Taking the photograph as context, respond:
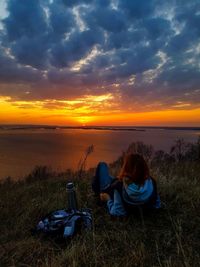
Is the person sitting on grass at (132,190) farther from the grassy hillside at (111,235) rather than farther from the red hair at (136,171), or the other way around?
the grassy hillside at (111,235)

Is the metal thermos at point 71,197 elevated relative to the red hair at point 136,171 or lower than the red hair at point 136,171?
lower

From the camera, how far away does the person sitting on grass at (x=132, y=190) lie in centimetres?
360

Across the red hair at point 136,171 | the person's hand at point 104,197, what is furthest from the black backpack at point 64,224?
the red hair at point 136,171

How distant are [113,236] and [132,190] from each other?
660mm

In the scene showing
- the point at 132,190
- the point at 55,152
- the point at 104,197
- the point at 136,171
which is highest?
the point at 136,171

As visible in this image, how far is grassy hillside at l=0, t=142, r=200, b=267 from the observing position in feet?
8.88

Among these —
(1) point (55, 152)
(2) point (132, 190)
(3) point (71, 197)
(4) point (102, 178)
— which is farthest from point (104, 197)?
(1) point (55, 152)

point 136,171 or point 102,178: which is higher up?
point 136,171

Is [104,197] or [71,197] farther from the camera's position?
[104,197]

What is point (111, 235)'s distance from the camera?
329 cm

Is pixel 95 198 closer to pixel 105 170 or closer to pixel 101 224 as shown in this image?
pixel 105 170

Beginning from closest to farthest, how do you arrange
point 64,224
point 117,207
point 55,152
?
point 64,224, point 117,207, point 55,152

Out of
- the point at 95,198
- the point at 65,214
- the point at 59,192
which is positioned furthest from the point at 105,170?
the point at 59,192

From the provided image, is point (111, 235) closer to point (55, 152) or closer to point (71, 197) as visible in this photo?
point (71, 197)
